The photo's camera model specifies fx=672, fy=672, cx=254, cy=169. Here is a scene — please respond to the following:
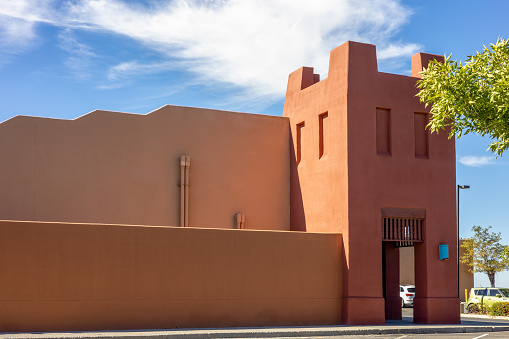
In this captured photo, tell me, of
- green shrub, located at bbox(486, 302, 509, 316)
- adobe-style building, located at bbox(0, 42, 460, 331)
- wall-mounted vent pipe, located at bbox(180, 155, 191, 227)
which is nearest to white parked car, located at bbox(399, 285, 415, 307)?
green shrub, located at bbox(486, 302, 509, 316)

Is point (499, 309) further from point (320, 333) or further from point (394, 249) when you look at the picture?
point (320, 333)

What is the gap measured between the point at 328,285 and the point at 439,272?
13.1 feet

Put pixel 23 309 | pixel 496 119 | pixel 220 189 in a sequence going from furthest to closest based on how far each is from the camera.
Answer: pixel 220 189, pixel 496 119, pixel 23 309

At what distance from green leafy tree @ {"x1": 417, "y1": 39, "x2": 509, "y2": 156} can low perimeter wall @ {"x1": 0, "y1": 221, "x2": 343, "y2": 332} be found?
18.3ft

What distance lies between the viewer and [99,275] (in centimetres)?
1825

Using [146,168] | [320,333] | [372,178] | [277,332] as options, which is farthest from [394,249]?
[146,168]

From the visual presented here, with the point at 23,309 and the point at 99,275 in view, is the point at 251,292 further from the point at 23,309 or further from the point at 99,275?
the point at 23,309

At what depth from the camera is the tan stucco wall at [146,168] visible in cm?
2152

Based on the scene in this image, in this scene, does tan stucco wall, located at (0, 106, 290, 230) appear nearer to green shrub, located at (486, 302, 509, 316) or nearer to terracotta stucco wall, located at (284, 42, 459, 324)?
terracotta stucco wall, located at (284, 42, 459, 324)

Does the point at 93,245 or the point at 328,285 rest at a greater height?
the point at 93,245

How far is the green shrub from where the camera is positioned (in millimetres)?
30188

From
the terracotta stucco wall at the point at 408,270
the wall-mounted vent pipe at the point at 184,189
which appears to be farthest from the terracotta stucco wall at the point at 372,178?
the terracotta stucco wall at the point at 408,270

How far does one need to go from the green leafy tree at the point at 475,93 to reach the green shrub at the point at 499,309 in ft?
45.1

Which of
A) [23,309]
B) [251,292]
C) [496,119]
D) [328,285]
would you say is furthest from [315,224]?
[23,309]
